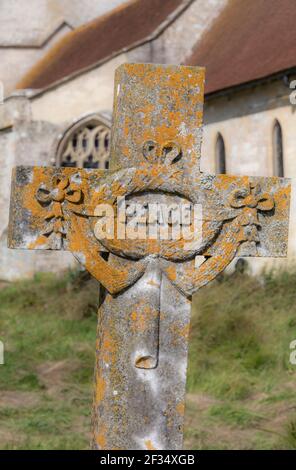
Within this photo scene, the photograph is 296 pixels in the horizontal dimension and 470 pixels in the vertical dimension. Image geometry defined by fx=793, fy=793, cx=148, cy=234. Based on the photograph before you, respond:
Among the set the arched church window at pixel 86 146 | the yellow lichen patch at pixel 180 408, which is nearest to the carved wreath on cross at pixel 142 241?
the yellow lichen patch at pixel 180 408

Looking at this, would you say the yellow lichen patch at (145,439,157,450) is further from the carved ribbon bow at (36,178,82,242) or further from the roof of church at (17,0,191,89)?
the roof of church at (17,0,191,89)

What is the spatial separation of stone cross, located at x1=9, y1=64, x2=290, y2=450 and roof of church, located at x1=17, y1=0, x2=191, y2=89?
1481 centimetres

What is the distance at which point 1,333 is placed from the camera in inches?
471

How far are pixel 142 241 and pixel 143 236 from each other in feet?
0.08

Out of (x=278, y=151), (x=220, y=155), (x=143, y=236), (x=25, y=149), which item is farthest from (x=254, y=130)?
(x=143, y=236)

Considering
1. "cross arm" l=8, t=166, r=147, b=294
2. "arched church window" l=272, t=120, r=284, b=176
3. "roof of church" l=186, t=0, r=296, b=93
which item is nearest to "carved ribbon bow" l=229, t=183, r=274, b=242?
"cross arm" l=8, t=166, r=147, b=294

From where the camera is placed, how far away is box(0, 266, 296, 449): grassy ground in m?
7.45

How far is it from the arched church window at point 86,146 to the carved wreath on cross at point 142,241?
50.9 feet

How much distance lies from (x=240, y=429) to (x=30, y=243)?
4.77 metres

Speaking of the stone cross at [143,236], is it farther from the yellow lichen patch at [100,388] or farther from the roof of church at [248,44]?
the roof of church at [248,44]
